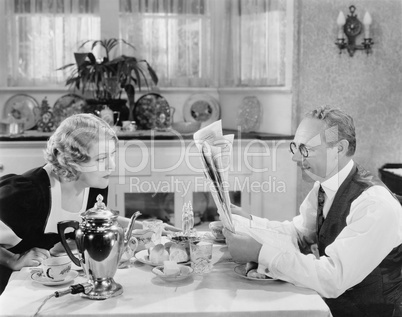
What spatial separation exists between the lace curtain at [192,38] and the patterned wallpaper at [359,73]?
2.64 ft

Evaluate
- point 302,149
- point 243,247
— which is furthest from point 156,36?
point 243,247

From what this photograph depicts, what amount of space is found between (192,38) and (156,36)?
328 mm

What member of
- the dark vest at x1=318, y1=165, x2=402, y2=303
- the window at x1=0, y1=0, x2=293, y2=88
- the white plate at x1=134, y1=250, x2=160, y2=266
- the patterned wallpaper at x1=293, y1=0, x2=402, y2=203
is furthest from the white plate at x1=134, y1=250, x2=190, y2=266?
the window at x1=0, y1=0, x2=293, y2=88

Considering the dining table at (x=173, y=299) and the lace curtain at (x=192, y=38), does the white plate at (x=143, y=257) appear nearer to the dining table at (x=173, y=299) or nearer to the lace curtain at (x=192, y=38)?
the dining table at (x=173, y=299)

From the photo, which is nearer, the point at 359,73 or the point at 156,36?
the point at 359,73

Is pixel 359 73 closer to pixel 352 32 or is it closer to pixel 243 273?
pixel 352 32

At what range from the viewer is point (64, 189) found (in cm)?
239

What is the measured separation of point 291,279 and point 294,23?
115 inches

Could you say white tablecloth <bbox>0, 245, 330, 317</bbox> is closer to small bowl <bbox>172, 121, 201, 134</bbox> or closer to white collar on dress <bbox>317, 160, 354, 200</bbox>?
white collar on dress <bbox>317, 160, 354, 200</bbox>

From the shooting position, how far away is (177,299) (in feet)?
5.52

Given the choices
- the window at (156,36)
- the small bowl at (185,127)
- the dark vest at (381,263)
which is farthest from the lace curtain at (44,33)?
the dark vest at (381,263)

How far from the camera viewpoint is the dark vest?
2.05 m

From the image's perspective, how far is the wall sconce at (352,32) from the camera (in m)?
4.32

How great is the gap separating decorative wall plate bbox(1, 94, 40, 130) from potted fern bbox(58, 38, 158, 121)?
1.24ft
